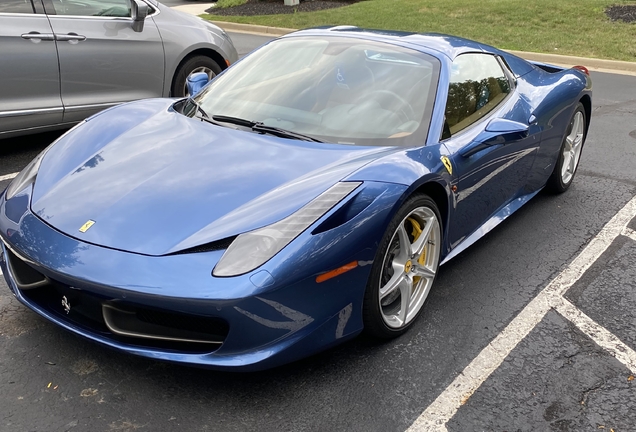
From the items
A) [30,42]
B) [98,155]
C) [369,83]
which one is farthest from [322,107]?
[30,42]

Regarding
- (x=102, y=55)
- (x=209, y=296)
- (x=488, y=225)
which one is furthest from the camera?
(x=102, y=55)

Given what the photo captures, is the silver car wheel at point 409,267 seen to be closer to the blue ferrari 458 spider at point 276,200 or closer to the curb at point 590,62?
the blue ferrari 458 spider at point 276,200

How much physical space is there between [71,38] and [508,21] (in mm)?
10705

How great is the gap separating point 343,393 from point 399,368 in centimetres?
33

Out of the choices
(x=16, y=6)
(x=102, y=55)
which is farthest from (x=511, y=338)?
(x=16, y=6)

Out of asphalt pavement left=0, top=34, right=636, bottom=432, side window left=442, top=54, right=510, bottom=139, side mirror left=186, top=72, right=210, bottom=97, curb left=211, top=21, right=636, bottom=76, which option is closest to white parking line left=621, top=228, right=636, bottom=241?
asphalt pavement left=0, top=34, right=636, bottom=432

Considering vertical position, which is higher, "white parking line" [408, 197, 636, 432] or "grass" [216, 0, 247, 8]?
"white parking line" [408, 197, 636, 432]

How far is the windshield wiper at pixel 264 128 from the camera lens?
3.26 metres

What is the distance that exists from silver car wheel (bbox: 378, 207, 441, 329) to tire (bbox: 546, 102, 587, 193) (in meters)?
2.01

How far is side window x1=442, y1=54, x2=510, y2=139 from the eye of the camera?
358cm

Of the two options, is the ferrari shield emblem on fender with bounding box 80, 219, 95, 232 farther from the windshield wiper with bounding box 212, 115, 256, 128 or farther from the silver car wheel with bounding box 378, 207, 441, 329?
the silver car wheel with bounding box 378, 207, 441, 329

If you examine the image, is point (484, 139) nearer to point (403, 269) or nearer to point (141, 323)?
point (403, 269)

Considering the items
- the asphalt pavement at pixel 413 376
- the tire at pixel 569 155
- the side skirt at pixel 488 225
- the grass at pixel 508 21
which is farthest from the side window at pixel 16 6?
the grass at pixel 508 21

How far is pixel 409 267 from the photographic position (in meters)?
3.11
